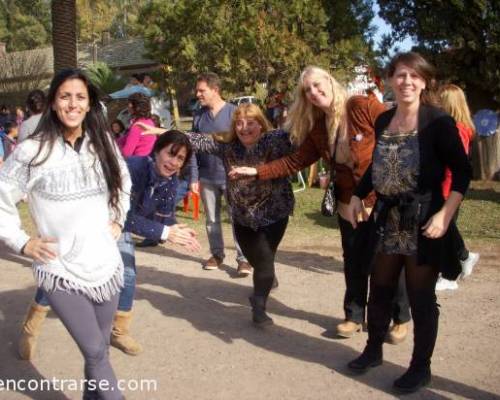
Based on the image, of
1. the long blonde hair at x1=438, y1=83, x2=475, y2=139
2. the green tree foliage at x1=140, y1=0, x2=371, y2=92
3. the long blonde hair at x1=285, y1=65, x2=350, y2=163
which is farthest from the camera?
the green tree foliage at x1=140, y1=0, x2=371, y2=92

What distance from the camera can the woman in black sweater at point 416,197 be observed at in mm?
3203

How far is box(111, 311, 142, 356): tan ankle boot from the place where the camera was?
4102 millimetres

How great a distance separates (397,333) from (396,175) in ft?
4.76

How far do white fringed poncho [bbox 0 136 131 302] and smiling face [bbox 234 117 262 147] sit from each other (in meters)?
1.78

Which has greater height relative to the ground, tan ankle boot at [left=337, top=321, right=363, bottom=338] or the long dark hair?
the long dark hair

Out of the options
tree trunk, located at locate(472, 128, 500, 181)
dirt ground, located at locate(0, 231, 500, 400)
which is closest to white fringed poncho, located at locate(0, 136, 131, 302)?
dirt ground, located at locate(0, 231, 500, 400)

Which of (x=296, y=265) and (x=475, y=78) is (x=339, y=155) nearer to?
(x=296, y=265)

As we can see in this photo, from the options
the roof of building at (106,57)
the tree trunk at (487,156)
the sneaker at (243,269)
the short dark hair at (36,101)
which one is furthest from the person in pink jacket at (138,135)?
the roof of building at (106,57)

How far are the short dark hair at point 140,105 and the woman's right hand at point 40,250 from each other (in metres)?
3.99

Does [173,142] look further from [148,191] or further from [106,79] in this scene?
[106,79]

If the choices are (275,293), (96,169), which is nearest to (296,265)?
(275,293)

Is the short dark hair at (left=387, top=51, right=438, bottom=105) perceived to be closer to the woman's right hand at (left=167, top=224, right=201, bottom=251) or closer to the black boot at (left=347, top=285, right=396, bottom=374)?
the black boot at (left=347, top=285, right=396, bottom=374)

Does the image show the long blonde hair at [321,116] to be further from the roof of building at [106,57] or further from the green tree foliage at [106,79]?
the roof of building at [106,57]

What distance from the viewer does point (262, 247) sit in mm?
Answer: 4531
